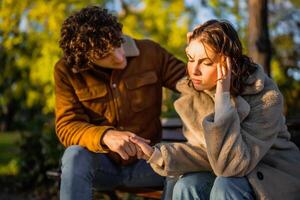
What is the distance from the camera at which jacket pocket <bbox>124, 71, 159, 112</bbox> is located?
3465mm

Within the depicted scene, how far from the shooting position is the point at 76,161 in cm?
315

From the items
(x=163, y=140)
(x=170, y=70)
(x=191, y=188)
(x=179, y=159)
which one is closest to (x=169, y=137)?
(x=163, y=140)

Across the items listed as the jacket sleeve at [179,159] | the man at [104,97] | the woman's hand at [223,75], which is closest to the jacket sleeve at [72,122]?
the man at [104,97]

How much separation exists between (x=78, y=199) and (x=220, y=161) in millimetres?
822

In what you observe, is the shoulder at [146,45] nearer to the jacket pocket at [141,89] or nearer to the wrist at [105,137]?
the jacket pocket at [141,89]

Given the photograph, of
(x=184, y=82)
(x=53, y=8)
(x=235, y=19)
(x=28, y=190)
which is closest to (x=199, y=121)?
(x=184, y=82)

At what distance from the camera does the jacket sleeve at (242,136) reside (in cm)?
268

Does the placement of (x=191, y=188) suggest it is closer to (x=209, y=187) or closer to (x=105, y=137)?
(x=209, y=187)

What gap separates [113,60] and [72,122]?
0.42 m

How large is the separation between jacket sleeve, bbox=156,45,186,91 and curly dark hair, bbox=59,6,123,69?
417mm

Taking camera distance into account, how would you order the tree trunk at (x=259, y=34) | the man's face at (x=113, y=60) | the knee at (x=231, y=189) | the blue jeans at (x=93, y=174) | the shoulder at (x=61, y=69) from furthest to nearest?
the tree trunk at (x=259, y=34) → the shoulder at (x=61, y=69) → the man's face at (x=113, y=60) → the blue jeans at (x=93, y=174) → the knee at (x=231, y=189)

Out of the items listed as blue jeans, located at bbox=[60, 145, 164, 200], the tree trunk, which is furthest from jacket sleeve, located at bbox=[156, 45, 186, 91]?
the tree trunk

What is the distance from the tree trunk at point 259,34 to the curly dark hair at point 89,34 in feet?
6.05

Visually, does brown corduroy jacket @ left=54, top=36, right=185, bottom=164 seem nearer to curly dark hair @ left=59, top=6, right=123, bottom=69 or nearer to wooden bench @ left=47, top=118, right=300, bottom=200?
curly dark hair @ left=59, top=6, right=123, bottom=69
